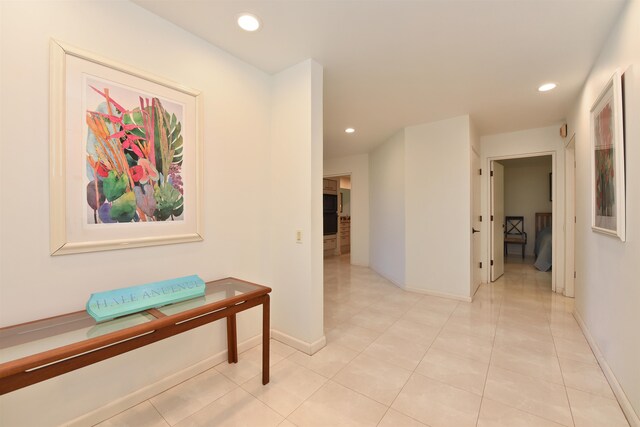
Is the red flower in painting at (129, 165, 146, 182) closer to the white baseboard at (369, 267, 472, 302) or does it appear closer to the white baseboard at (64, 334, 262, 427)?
the white baseboard at (64, 334, 262, 427)

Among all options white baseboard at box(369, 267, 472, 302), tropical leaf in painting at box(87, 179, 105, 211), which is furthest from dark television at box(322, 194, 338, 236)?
tropical leaf in painting at box(87, 179, 105, 211)

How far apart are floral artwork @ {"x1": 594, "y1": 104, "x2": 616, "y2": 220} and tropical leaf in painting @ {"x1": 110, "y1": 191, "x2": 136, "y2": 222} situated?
122 inches

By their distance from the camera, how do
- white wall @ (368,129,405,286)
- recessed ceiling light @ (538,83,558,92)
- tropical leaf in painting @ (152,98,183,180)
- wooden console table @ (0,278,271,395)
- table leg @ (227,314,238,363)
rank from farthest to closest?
1. white wall @ (368,129,405,286)
2. recessed ceiling light @ (538,83,558,92)
3. table leg @ (227,314,238,363)
4. tropical leaf in painting @ (152,98,183,180)
5. wooden console table @ (0,278,271,395)

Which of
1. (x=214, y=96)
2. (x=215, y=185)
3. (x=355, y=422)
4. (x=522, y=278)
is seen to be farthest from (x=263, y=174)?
(x=522, y=278)

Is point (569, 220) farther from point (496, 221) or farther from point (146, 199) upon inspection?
point (146, 199)

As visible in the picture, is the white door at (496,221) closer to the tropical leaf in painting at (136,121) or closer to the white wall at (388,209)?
the white wall at (388,209)

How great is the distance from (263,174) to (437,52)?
70.0 inches

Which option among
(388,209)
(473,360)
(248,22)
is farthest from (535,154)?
(248,22)

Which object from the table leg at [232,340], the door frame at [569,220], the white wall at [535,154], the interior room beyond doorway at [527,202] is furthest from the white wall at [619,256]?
the interior room beyond doorway at [527,202]

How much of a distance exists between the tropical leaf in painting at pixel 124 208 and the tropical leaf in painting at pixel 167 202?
14cm

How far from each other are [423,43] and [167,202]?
221 centimetres

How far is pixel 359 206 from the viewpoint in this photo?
579 cm

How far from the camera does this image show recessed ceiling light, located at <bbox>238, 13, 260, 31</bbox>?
174cm

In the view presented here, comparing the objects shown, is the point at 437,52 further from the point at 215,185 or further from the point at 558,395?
the point at 558,395
